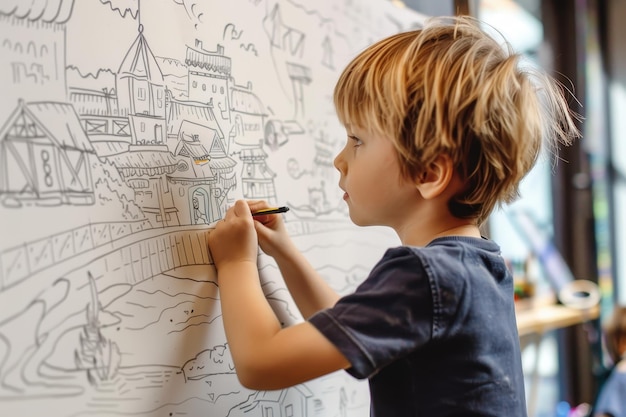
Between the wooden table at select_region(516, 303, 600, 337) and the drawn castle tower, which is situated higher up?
the drawn castle tower

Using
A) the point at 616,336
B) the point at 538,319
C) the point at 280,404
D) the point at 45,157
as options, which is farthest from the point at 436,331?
the point at 616,336

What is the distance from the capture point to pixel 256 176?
0.80 m

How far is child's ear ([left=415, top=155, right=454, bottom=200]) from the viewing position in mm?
701

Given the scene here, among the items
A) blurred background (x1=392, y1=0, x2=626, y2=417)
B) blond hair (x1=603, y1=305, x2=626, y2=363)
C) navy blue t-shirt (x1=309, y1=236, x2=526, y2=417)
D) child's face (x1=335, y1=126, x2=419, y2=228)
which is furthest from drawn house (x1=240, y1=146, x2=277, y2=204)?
blond hair (x1=603, y1=305, x2=626, y2=363)

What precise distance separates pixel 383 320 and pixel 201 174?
266mm

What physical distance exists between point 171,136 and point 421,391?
14.7 inches

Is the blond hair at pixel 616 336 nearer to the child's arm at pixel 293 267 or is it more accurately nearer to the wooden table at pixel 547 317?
the wooden table at pixel 547 317

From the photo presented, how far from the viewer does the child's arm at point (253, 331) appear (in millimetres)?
599

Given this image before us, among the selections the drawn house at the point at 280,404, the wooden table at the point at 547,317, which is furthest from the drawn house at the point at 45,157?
the wooden table at the point at 547,317

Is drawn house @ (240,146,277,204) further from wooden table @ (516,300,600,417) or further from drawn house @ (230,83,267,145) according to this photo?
wooden table @ (516,300,600,417)

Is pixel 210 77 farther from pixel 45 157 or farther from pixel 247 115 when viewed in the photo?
pixel 45 157

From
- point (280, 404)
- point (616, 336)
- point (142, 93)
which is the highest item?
point (142, 93)

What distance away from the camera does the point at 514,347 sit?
726 millimetres

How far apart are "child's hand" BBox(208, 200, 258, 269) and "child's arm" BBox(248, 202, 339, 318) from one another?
5 cm
